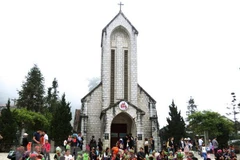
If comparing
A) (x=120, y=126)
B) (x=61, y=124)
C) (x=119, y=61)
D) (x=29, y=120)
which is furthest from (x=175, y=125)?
(x=29, y=120)

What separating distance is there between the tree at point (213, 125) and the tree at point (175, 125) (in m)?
7.24

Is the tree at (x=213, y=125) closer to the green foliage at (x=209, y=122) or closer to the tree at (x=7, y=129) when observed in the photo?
the green foliage at (x=209, y=122)

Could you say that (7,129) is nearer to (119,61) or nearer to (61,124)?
(61,124)

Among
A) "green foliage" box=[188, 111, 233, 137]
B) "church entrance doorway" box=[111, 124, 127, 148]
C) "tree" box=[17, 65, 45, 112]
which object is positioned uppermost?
"tree" box=[17, 65, 45, 112]

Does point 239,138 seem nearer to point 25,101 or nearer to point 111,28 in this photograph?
point 111,28

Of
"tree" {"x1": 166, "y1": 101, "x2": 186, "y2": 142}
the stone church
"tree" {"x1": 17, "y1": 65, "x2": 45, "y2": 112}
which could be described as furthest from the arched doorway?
"tree" {"x1": 17, "y1": 65, "x2": 45, "y2": 112}

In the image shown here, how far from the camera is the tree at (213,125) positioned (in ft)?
114

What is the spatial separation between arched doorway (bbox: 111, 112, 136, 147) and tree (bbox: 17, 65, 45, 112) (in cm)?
2309

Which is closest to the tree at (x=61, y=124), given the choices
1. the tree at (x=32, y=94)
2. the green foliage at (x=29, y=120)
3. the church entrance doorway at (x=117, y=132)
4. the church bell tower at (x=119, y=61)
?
the church bell tower at (x=119, y=61)

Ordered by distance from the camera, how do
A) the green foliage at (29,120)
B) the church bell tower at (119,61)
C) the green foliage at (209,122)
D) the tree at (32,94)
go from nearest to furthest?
the church bell tower at (119,61) → the green foliage at (29,120) → the green foliage at (209,122) → the tree at (32,94)

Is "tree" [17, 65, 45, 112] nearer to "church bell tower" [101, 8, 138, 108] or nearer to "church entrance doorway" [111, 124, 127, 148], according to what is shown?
"church bell tower" [101, 8, 138, 108]

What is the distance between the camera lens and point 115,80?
3072 centimetres

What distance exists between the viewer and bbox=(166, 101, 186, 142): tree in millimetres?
29500

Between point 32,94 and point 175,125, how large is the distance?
28.8 m
